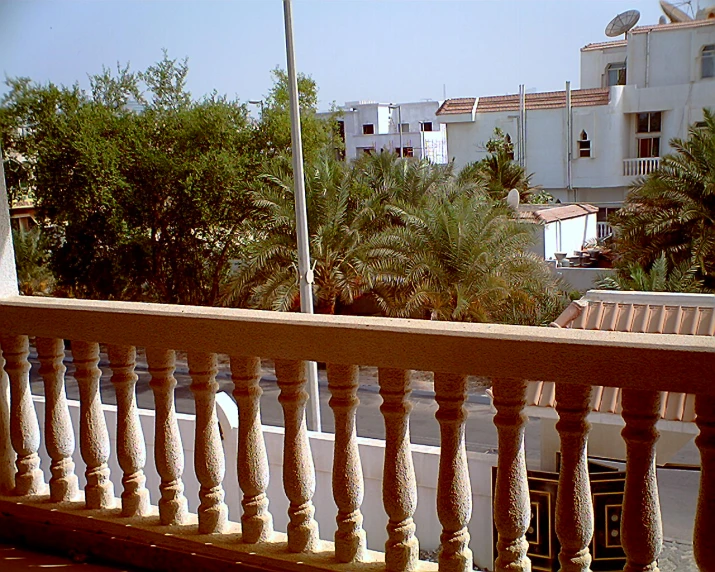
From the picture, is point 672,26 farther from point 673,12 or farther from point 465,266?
point 465,266

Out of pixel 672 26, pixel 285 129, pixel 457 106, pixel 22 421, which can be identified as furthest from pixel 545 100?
pixel 22 421

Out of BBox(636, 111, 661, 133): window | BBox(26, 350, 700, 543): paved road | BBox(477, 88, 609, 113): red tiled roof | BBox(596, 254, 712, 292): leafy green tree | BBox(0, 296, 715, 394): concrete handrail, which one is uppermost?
BBox(477, 88, 609, 113): red tiled roof

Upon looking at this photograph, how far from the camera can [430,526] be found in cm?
384

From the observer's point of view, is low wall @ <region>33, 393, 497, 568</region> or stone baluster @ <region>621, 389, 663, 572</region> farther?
low wall @ <region>33, 393, 497, 568</region>

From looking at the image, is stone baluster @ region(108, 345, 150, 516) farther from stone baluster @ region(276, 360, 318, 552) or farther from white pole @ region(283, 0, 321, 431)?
white pole @ region(283, 0, 321, 431)

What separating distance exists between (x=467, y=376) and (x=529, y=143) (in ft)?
19.4

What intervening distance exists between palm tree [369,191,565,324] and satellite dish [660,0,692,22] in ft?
7.42

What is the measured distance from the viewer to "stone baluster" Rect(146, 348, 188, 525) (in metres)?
1.43

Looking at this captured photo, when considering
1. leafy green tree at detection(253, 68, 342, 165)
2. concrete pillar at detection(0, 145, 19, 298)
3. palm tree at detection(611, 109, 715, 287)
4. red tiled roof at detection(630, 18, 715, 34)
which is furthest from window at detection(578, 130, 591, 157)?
concrete pillar at detection(0, 145, 19, 298)

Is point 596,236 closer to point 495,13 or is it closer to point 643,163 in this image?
point 643,163

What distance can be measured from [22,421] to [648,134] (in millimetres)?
6099

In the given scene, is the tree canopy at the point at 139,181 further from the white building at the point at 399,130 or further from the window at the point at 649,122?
the window at the point at 649,122

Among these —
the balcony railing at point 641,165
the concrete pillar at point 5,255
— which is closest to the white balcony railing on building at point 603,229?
the balcony railing at point 641,165

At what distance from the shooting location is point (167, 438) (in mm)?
1450
